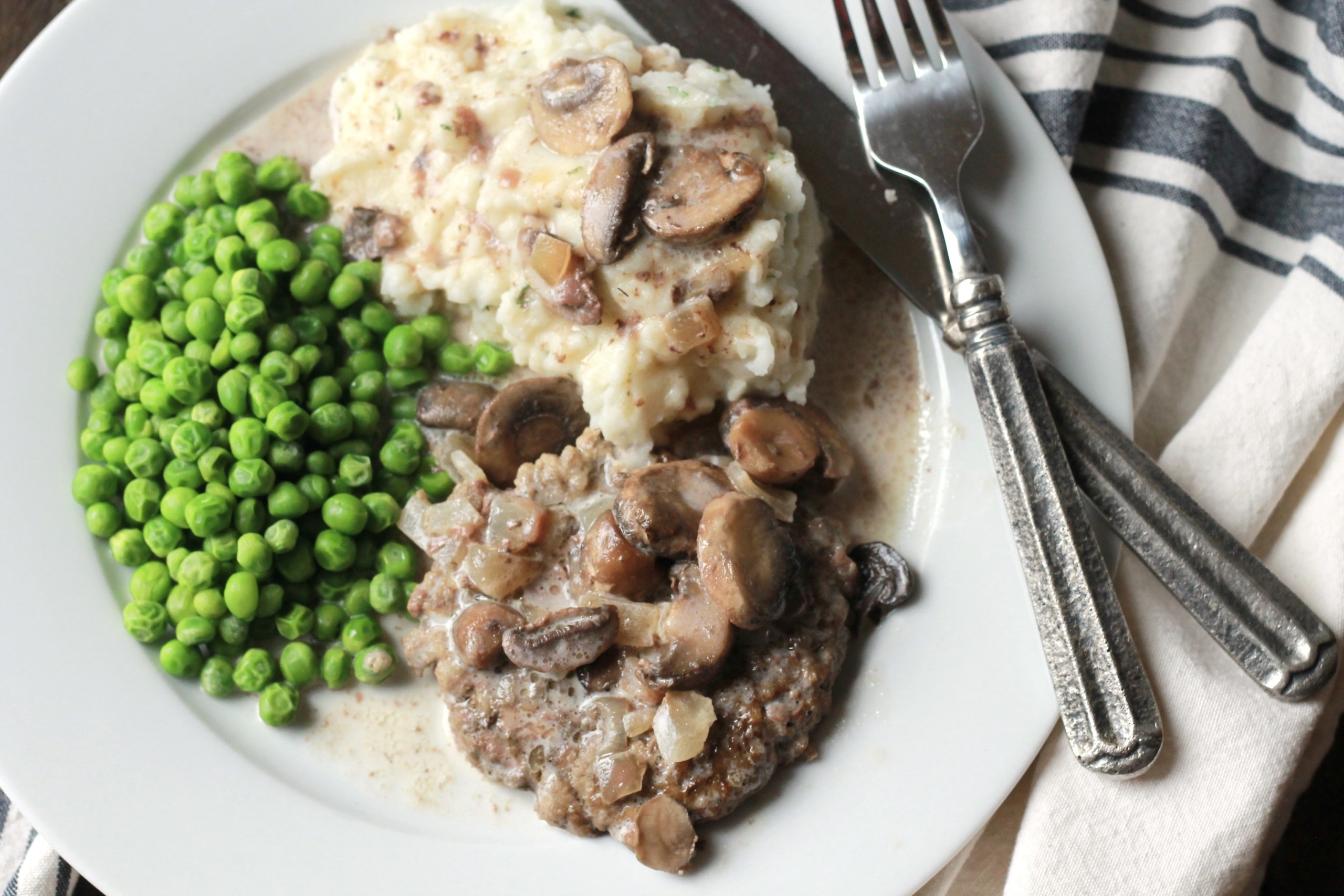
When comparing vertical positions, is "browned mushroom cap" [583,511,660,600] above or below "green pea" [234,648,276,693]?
above

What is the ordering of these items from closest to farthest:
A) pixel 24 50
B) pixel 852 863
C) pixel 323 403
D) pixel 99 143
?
pixel 852 863 → pixel 323 403 → pixel 99 143 → pixel 24 50

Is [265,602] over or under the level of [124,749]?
over

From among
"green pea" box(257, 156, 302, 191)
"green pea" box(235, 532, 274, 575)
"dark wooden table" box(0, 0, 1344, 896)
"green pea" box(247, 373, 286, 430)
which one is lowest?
"dark wooden table" box(0, 0, 1344, 896)

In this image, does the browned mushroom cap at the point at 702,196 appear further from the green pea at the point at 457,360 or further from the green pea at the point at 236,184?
the green pea at the point at 236,184

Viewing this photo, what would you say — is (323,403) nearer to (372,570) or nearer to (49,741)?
(372,570)

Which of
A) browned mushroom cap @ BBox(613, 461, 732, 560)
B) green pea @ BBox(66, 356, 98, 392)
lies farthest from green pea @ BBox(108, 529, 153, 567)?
browned mushroom cap @ BBox(613, 461, 732, 560)

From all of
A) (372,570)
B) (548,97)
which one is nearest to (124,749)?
(372,570)

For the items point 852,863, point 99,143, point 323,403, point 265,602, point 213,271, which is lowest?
point 852,863

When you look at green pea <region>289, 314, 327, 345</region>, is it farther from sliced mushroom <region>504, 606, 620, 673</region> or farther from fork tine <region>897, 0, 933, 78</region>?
fork tine <region>897, 0, 933, 78</region>

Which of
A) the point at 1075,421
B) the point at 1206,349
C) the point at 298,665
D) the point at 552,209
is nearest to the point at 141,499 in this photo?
the point at 298,665
